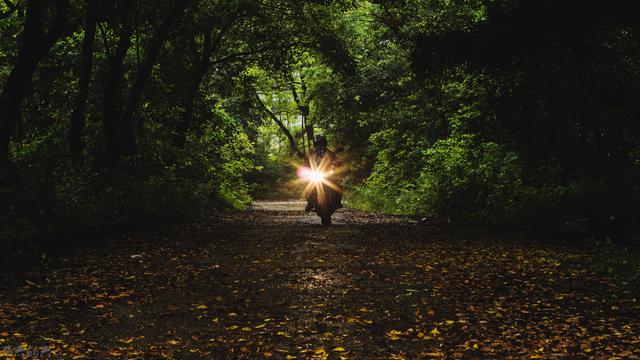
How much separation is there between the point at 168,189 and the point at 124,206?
10.1 feet

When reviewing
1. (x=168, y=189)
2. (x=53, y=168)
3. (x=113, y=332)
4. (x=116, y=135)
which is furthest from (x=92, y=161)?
(x=113, y=332)

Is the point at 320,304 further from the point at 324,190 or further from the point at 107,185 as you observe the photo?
the point at 107,185

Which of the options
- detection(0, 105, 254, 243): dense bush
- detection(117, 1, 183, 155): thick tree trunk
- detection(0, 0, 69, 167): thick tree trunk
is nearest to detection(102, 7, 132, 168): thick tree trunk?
detection(117, 1, 183, 155): thick tree trunk

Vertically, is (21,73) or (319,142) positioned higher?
(21,73)

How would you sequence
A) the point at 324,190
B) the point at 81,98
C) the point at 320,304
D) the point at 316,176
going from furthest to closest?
the point at 316,176 < the point at 324,190 < the point at 81,98 < the point at 320,304

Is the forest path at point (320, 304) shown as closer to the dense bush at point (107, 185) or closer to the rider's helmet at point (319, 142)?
the dense bush at point (107, 185)

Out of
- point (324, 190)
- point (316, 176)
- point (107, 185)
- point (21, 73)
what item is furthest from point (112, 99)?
point (324, 190)

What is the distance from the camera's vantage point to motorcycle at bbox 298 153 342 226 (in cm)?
1264

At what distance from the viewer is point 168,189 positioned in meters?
14.5

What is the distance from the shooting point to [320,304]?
5.45 metres

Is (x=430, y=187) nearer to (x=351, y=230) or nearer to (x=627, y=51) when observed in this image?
(x=351, y=230)

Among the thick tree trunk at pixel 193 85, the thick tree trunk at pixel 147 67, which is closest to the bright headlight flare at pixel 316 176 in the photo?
the thick tree trunk at pixel 147 67

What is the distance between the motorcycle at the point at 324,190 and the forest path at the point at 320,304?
348cm

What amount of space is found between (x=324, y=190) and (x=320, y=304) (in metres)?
7.40
